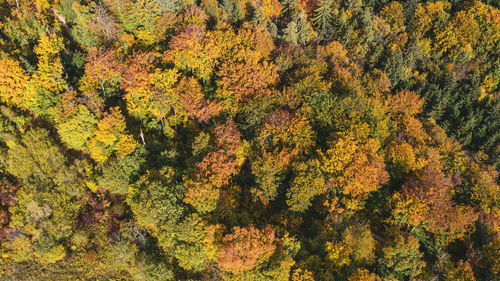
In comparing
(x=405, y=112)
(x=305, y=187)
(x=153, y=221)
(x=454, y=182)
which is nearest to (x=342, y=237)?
(x=305, y=187)

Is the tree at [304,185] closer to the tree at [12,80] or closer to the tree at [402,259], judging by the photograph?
the tree at [402,259]

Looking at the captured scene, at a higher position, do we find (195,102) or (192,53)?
(192,53)

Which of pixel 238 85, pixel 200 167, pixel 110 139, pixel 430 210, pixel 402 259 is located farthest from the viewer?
pixel 238 85

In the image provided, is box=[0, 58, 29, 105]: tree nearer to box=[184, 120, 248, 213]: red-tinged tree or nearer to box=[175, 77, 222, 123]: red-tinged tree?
box=[175, 77, 222, 123]: red-tinged tree

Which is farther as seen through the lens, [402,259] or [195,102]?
[195,102]

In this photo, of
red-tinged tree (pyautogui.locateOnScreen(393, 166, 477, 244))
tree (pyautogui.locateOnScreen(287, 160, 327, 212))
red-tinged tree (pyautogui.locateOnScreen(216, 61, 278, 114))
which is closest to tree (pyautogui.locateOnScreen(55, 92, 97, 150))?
red-tinged tree (pyautogui.locateOnScreen(216, 61, 278, 114))

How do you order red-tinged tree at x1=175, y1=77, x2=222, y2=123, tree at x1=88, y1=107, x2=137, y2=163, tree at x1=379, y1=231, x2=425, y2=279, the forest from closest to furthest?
tree at x1=379, y1=231, x2=425, y2=279 < the forest < tree at x1=88, y1=107, x2=137, y2=163 < red-tinged tree at x1=175, y1=77, x2=222, y2=123

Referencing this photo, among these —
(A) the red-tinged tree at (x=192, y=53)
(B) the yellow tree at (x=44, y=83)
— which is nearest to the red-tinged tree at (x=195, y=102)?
(A) the red-tinged tree at (x=192, y=53)

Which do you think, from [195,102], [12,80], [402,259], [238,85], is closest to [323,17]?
[238,85]

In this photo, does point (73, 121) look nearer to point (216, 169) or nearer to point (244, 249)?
point (216, 169)
